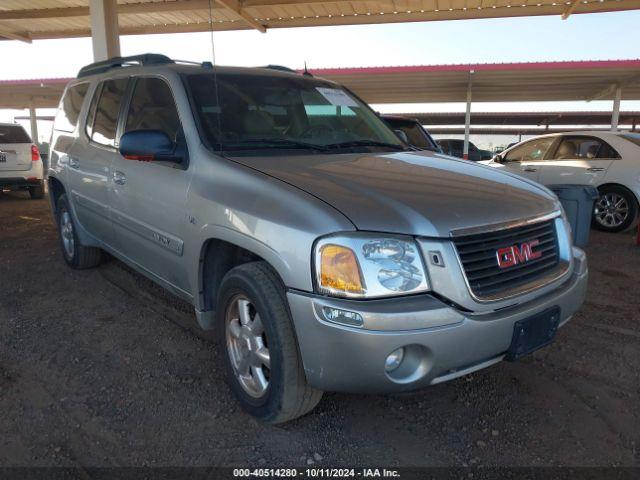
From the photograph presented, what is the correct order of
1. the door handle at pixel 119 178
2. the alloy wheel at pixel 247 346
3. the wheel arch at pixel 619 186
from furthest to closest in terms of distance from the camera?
the wheel arch at pixel 619 186
the door handle at pixel 119 178
the alloy wheel at pixel 247 346

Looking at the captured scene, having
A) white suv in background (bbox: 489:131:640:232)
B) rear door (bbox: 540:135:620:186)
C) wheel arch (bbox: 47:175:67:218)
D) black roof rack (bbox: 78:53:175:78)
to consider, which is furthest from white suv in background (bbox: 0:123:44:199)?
rear door (bbox: 540:135:620:186)

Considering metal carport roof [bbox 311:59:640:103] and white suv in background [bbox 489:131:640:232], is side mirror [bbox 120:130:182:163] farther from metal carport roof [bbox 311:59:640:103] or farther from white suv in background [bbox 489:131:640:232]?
metal carport roof [bbox 311:59:640:103]

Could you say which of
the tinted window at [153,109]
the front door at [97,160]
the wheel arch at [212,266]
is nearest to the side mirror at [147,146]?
the tinted window at [153,109]

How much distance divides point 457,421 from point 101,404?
1874 millimetres

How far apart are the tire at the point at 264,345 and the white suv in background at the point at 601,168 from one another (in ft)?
22.0

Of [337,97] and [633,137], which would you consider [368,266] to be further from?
[633,137]

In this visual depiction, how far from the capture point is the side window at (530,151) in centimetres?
818

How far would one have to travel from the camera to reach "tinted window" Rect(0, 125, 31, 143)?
988cm

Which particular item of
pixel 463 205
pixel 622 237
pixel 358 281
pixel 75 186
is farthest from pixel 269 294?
pixel 622 237

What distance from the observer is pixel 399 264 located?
200 cm

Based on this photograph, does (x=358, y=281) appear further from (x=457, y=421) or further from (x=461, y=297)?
(x=457, y=421)

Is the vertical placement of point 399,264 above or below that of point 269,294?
above

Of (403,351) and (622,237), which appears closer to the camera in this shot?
(403,351)

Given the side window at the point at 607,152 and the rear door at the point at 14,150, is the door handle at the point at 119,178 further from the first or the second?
the rear door at the point at 14,150
